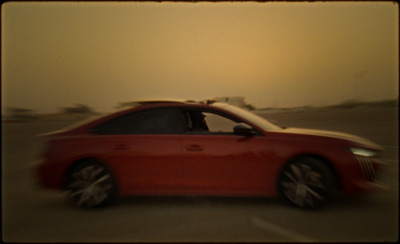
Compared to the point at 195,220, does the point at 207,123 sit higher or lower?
higher

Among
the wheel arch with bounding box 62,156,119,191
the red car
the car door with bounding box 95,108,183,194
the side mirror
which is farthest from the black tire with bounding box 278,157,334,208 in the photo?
the wheel arch with bounding box 62,156,119,191

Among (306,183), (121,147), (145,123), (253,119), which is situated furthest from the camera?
(253,119)

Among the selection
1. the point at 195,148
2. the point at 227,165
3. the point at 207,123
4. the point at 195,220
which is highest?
the point at 207,123

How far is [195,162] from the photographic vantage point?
5414 mm

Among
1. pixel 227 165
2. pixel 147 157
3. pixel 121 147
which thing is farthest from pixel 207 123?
pixel 121 147

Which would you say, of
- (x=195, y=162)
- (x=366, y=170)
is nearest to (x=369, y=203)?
(x=366, y=170)

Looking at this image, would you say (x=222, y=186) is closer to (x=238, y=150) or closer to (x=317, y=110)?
(x=238, y=150)

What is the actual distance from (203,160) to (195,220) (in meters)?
0.83

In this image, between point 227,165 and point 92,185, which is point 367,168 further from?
point 92,185

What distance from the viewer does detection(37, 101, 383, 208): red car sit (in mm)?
5320

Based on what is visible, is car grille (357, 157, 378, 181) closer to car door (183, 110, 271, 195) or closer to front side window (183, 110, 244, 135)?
car door (183, 110, 271, 195)

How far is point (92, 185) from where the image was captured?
550 cm

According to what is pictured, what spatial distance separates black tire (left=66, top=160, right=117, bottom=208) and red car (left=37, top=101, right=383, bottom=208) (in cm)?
1

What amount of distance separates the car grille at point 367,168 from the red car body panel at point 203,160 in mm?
51
